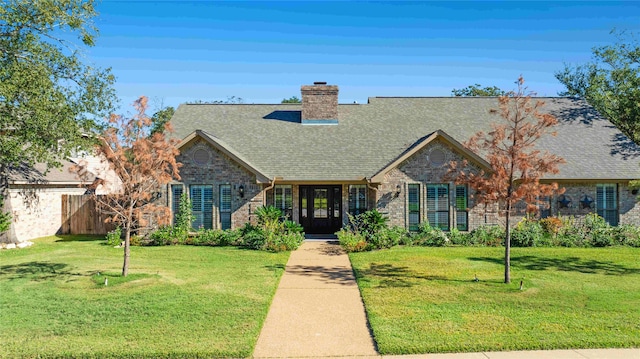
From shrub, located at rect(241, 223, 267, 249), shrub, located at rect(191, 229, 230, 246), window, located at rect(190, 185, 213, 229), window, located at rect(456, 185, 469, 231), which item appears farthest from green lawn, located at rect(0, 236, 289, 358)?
window, located at rect(456, 185, 469, 231)

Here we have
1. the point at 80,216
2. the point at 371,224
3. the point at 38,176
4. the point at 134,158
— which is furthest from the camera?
the point at 80,216

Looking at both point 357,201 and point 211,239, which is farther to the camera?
point 357,201

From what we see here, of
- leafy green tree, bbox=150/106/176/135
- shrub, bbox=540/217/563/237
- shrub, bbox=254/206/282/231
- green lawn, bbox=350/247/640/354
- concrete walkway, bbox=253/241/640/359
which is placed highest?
leafy green tree, bbox=150/106/176/135

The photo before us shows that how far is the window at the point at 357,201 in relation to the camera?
19188 mm

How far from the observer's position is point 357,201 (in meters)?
19.2

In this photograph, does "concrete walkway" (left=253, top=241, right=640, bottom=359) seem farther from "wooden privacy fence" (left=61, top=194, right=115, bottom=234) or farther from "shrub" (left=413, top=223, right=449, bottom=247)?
"wooden privacy fence" (left=61, top=194, right=115, bottom=234)

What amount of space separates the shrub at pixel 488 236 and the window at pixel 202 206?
35.6ft

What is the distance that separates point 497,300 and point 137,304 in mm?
7749

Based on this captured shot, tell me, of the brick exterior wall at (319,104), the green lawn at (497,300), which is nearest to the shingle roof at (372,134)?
the brick exterior wall at (319,104)

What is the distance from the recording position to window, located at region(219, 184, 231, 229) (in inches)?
720

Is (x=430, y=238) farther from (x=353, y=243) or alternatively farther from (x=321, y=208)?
(x=321, y=208)

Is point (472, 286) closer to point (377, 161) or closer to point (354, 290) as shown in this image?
point (354, 290)

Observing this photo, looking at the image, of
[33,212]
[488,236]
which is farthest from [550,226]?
[33,212]

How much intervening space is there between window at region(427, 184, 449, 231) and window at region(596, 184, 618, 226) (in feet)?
22.4
